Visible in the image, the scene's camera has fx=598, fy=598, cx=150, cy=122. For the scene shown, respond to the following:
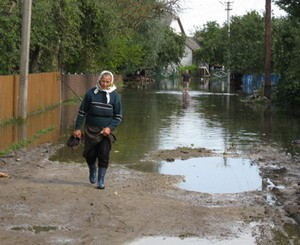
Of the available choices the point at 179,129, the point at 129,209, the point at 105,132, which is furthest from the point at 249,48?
the point at 129,209

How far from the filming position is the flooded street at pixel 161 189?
21.2 feet

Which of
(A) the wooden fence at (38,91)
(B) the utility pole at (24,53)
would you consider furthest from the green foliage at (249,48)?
(B) the utility pole at (24,53)

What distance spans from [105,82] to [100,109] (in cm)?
40

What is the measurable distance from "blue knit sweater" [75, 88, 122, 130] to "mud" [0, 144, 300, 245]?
Answer: 933 mm

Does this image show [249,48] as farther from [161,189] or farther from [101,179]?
[101,179]

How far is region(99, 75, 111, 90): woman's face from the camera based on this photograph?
8.28 metres

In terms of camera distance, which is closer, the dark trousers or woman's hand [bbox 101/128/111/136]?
woman's hand [bbox 101/128/111/136]

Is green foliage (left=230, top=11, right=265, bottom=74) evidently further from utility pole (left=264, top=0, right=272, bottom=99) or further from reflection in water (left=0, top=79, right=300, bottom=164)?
reflection in water (left=0, top=79, right=300, bottom=164)

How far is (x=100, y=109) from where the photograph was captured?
843cm

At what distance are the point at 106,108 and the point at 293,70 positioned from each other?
65.1 feet

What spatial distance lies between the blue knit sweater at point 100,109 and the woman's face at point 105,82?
0.11 m

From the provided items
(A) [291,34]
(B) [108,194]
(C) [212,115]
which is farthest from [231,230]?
(A) [291,34]

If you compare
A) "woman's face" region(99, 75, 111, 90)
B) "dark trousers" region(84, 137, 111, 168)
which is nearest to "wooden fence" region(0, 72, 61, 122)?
"dark trousers" region(84, 137, 111, 168)

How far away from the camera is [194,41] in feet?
435
